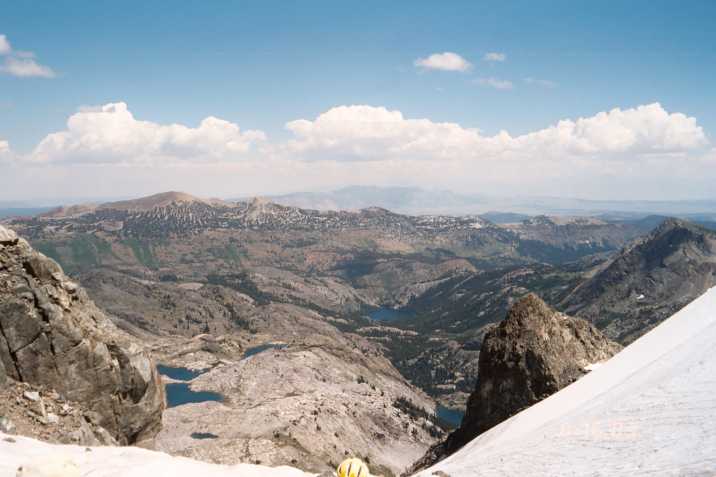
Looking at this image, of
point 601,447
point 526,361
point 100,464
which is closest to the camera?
point 601,447

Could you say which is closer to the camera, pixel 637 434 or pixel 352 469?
pixel 637 434

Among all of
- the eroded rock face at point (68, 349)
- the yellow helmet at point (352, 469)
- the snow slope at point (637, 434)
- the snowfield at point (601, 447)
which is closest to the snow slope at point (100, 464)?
the snowfield at point (601, 447)

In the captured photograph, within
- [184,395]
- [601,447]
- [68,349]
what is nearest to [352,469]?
[601,447]

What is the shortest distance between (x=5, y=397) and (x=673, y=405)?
33.9 m

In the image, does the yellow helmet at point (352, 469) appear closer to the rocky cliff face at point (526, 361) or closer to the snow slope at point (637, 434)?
the snow slope at point (637, 434)

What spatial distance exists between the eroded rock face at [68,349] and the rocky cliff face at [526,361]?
32.4m

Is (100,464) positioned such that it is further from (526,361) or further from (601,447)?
(526,361)

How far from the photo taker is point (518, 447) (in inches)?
891

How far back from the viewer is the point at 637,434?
18047 millimetres

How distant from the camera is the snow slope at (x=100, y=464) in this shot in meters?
18.6

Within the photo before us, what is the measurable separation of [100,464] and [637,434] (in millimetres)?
22869

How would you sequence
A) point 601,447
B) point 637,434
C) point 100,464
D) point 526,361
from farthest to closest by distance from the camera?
point 526,361 < point 100,464 < point 601,447 < point 637,434

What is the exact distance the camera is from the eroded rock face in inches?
1235

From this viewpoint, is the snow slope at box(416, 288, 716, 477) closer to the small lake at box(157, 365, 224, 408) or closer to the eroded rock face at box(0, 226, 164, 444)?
the eroded rock face at box(0, 226, 164, 444)
